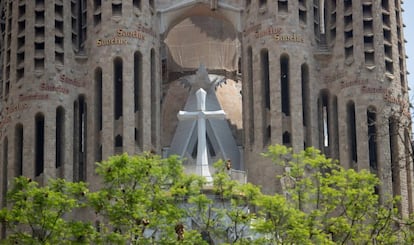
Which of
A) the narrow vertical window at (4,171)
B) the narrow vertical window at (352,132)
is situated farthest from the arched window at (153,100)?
the narrow vertical window at (352,132)

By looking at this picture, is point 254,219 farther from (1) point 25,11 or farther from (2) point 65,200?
(1) point 25,11

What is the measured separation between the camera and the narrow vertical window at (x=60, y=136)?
199 feet

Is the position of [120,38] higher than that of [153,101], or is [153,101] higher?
[120,38]

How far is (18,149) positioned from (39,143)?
1007 millimetres

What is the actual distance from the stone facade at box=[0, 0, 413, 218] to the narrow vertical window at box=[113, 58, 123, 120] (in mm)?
63

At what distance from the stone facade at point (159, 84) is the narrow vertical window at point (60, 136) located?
5cm

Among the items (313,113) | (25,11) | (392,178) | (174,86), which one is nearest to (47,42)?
(25,11)

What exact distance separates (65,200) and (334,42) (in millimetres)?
22843

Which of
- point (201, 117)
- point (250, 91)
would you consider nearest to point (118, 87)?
point (201, 117)

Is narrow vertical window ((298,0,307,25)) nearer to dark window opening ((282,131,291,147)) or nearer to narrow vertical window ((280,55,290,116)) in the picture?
narrow vertical window ((280,55,290,116))

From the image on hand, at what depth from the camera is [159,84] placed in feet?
206

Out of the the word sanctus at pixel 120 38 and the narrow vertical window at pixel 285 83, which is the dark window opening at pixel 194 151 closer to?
the narrow vertical window at pixel 285 83

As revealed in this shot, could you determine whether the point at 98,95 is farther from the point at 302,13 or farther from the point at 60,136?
the point at 302,13

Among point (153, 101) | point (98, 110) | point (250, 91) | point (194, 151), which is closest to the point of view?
point (98, 110)
